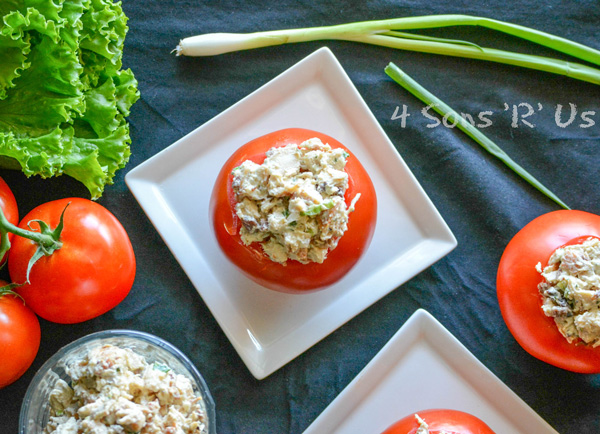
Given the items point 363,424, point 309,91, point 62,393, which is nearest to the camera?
point 62,393

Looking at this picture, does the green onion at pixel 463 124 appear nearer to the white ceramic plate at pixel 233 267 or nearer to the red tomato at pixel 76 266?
the white ceramic plate at pixel 233 267

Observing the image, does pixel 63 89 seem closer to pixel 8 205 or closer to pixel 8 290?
pixel 8 205

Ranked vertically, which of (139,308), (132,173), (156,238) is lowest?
(139,308)

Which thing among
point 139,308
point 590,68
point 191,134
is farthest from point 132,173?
point 590,68

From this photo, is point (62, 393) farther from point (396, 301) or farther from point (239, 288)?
point (396, 301)

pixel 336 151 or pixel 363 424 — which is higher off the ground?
pixel 336 151

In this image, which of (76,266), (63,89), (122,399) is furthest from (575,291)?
(63,89)
